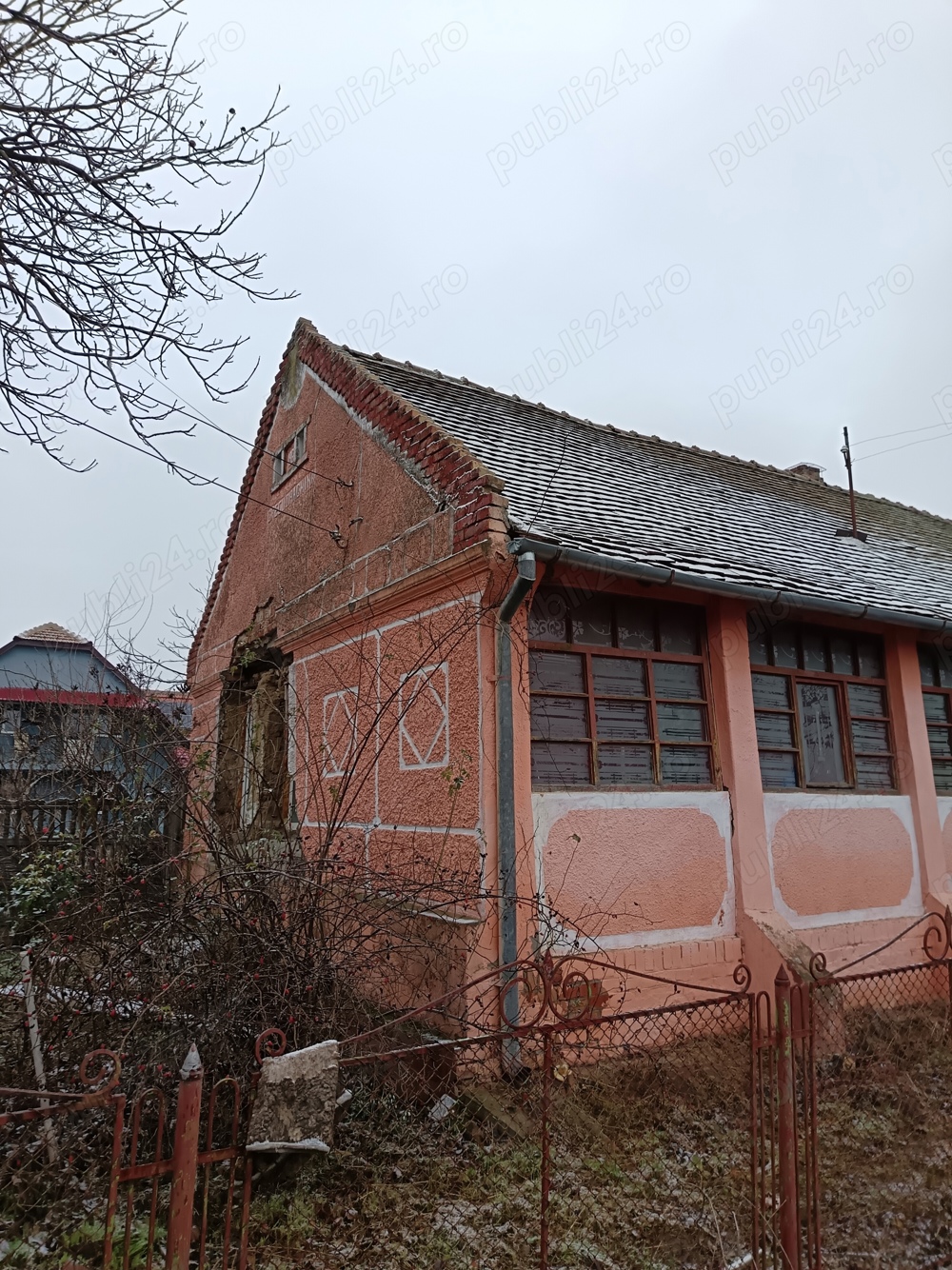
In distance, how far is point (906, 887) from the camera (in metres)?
7.55

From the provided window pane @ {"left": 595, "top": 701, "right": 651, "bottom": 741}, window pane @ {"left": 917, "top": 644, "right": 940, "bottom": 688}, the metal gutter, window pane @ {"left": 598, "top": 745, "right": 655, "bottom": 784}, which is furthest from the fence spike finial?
window pane @ {"left": 917, "top": 644, "right": 940, "bottom": 688}

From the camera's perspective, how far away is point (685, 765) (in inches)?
257

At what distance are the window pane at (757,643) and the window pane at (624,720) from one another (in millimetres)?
1323

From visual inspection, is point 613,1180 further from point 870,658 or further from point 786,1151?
point 870,658

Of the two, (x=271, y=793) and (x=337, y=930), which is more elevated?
(x=271, y=793)

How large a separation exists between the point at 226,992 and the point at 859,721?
6.20 metres

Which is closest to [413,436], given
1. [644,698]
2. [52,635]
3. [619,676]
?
[619,676]

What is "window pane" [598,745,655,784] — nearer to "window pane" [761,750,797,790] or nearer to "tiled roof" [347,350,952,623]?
"window pane" [761,750,797,790]

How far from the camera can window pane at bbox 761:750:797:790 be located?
7012 millimetres

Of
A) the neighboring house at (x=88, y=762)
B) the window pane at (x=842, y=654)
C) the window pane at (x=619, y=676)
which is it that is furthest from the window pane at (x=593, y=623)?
the neighboring house at (x=88, y=762)

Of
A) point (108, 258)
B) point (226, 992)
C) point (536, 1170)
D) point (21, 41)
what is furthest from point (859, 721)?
point (21, 41)

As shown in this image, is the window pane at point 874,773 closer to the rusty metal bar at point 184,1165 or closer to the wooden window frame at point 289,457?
the wooden window frame at point 289,457

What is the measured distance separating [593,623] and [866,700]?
337cm

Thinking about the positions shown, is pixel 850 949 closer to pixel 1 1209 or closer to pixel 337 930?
pixel 337 930
